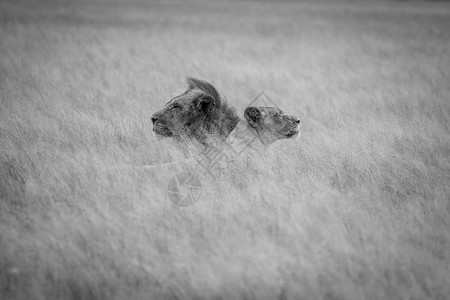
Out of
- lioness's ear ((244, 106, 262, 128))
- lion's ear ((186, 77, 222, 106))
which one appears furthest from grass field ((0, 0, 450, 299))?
lion's ear ((186, 77, 222, 106))

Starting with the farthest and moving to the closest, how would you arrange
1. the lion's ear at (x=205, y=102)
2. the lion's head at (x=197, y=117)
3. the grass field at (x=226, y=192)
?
the lion's head at (x=197, y=117), the lion's ear at (x=205, y=102), the grass field at (x=226, y=192)

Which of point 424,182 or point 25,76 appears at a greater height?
point 25,76

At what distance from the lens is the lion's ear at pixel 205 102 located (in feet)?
16.8

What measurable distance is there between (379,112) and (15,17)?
16124 mm

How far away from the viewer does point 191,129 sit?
538 cm

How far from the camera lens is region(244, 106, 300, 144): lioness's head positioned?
530 cm

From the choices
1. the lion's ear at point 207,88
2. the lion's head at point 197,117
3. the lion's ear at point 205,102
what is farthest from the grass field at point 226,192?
the lion's ear at point 205,102

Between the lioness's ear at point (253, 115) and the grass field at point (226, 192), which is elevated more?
the lioness's ear at point (253, 115)

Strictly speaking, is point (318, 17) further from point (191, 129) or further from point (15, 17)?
point (191, 129)

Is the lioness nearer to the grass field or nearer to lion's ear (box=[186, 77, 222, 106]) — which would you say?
lion's ear (box=[186, 77, 222, 106])

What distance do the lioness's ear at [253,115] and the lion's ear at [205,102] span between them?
0.55 metres

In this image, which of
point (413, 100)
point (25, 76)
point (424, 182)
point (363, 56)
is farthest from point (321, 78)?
point (25, 76)

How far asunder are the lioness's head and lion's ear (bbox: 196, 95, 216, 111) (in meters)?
0.55

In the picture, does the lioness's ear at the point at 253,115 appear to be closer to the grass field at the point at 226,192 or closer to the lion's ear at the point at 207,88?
the lion's ear at the point at 207,88
